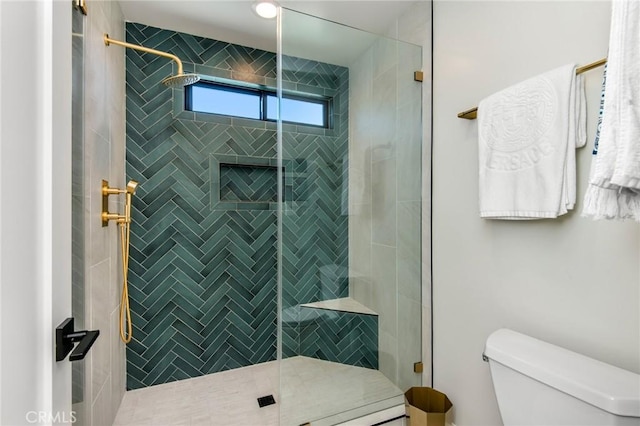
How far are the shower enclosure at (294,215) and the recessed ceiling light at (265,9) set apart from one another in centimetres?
44

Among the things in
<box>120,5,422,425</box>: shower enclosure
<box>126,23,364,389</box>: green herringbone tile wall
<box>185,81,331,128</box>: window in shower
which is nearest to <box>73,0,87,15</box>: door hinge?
<box>120,5,422,425</box>: shower enclosure

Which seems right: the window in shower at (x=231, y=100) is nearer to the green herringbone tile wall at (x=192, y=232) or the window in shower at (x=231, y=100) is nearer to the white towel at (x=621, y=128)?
the green herringbone tile wall at (x=192, y=232)

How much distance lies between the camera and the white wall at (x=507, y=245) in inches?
38.8

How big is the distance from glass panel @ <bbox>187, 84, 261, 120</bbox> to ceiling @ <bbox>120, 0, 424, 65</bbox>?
0.38 m

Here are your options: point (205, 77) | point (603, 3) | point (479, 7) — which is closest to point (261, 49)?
point (205, 77)

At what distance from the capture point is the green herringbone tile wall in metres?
2.15

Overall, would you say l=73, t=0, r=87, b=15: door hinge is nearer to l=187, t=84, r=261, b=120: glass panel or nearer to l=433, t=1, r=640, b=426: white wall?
l=187, t=84, r=261, b=120: glass panel

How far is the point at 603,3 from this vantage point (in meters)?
0.98

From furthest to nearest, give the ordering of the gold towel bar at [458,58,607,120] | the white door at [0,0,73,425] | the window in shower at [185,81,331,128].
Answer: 1. the window in shower at [185,81,331,128]
2. the gold towel bar at [458,58,607,120]
3. the white door at [0,0,73,425]

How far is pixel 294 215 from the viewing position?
160cm

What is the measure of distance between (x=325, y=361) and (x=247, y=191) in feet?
4.68

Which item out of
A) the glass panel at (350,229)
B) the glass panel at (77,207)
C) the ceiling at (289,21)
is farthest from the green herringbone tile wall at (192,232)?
the glass panel at (77,207)

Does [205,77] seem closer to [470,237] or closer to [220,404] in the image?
[470,237]

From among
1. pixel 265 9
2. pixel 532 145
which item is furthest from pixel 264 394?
pixel 265 9
